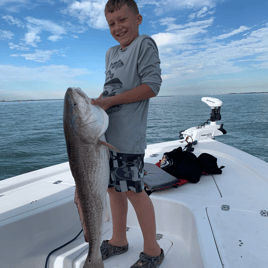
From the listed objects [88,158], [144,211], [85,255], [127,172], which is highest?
[88,158]

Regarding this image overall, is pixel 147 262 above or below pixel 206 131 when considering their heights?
below

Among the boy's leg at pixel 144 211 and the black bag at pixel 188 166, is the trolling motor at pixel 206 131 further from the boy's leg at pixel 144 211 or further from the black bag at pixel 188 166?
the boy's leg at pixel 144 211

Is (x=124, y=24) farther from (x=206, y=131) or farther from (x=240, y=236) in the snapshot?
(x=206, y=131)

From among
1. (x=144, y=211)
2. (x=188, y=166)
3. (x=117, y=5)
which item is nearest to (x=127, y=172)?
(x=144, y=211)

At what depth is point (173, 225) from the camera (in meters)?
2.25

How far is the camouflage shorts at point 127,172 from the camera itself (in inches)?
60.1

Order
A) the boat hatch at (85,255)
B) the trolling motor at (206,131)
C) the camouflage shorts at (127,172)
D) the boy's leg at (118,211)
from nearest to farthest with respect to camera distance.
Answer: the camouflage shorts at (127,172), the boy's leg at (118,211), the boat hatch at (85,255), the trolling motor at (206,131)

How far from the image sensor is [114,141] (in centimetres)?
154

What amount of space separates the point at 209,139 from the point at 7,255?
437 cm

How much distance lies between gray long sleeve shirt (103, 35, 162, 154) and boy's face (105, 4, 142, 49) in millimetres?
62

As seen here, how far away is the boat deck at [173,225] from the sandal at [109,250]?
50 millimetres

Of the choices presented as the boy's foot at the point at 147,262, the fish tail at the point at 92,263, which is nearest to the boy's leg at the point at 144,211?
the boy's foot at the point at 147,262

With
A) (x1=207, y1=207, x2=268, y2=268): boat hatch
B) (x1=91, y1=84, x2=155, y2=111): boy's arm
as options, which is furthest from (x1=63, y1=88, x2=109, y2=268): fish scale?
(x1=207, y1=207, x2=268, y2=268): boat hatch

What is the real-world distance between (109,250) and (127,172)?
0.92 m
